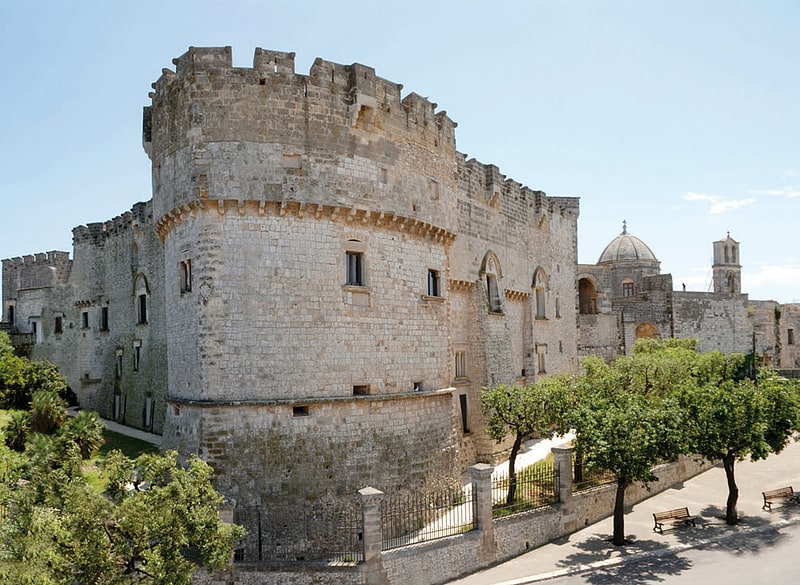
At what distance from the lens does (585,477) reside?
837 inches

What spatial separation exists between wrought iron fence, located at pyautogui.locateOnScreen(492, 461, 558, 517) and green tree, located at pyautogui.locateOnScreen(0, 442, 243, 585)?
9050 millimetres

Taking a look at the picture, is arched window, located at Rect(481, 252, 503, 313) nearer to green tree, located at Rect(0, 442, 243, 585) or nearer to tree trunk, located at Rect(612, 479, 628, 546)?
tree trunk, located at Rect(612, 479, 628, 546)

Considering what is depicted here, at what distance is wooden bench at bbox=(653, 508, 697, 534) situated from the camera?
62.7ft

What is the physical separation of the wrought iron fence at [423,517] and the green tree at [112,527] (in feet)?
16.4

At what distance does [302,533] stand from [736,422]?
13.4 metres

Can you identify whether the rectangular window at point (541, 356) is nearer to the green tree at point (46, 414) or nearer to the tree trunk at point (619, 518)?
the tree trunk at point (619, 518)

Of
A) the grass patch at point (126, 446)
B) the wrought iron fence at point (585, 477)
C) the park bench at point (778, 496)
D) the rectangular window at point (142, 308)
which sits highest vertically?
the rectangular window at point (142, 308)

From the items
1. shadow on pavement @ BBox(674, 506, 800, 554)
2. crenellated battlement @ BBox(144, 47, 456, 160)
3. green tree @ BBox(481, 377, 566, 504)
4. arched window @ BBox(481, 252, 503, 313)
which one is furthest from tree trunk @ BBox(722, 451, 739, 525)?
crenellated battlement @ BBox(144, 47, 456, 160)

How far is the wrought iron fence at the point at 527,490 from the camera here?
18359mm

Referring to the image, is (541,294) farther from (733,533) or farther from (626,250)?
(626,250)

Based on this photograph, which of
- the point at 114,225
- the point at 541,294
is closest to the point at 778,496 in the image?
the point at 541,294

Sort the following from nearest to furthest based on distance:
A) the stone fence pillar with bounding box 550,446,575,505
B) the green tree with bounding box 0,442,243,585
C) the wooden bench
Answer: the green tree with bounding box 0,442,243,585
the stone fence pillar with bounding box 550,446,575,505
the wooden bench

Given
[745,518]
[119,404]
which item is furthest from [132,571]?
[119,404]

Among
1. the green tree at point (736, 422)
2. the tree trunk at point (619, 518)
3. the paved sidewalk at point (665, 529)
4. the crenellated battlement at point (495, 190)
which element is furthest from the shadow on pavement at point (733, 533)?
the crenellated battlement at point (495, 190)
